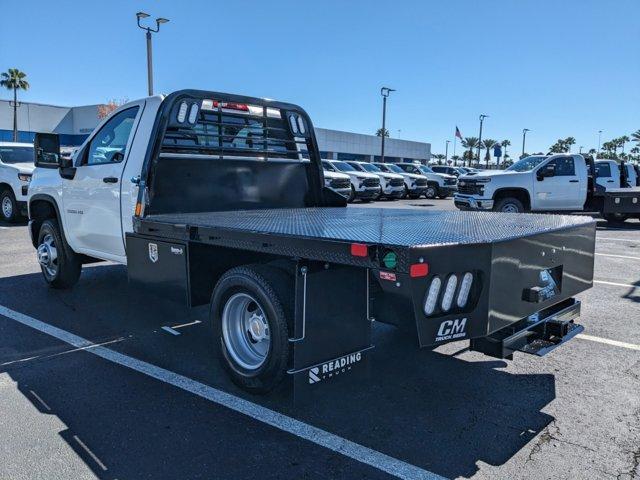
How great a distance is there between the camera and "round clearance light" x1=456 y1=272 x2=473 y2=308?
292cm

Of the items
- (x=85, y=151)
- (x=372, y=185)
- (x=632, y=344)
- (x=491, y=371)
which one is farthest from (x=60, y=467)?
(x=372, y=185)

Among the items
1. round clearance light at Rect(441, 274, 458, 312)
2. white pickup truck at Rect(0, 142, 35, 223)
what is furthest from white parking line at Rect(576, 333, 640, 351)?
white pickup truck at Rect(0, 142, 35, 223)

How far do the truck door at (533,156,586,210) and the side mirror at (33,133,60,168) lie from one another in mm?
12085

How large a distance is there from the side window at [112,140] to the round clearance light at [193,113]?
687mm

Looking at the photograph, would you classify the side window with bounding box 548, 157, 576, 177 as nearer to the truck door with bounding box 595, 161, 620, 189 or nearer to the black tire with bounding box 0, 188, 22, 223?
the truck door with bounding box 595, 161, 620, 189

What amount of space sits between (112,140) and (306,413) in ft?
12.4

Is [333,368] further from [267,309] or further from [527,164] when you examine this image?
[527,164]

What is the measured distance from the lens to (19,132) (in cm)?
5203

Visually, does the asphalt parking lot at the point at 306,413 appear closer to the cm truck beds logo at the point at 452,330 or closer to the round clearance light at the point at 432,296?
the cm truck beds logo at the point at 452,330

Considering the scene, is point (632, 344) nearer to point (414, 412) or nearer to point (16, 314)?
point (414, 412)

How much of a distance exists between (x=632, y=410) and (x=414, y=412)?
147 cm

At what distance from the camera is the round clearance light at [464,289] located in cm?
292

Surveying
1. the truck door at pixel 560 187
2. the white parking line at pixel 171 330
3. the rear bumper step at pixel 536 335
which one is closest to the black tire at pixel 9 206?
the white parking line at pixel 171 330

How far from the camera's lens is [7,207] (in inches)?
525
